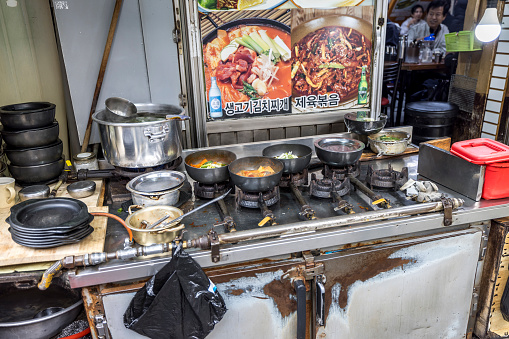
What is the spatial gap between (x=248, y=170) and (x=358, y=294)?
A: 0.92 m

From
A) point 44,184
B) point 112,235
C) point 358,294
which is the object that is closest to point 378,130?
point 358,294

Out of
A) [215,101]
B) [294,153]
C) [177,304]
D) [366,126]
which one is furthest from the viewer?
[215,101]

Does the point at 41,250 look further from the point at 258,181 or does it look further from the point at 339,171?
the point at 339,171

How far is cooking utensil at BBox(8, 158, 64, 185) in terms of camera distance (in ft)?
7.24

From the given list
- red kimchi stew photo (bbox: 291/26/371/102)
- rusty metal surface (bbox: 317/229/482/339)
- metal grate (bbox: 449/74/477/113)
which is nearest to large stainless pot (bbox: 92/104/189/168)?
rusty metal surface (bbox: 317/229/482/339)

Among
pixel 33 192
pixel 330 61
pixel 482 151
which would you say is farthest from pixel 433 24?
pixel 33 192

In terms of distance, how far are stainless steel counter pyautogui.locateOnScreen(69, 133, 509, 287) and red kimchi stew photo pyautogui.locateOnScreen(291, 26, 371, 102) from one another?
1.26m

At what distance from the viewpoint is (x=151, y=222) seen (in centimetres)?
183

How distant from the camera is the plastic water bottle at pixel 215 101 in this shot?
292 centimetres

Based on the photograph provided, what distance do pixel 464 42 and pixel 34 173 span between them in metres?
4.34

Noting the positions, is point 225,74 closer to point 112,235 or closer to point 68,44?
point 68,44

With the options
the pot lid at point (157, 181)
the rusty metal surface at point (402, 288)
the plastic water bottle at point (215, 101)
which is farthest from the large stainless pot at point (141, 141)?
the rusty metal surface at point (402, 288)

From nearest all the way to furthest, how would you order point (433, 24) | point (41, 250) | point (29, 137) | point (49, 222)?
point (41, 250) < point (49, 222) < point (29, 137) < point (433, 24)

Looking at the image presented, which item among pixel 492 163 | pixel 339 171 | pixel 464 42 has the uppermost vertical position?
pixel 464 42
